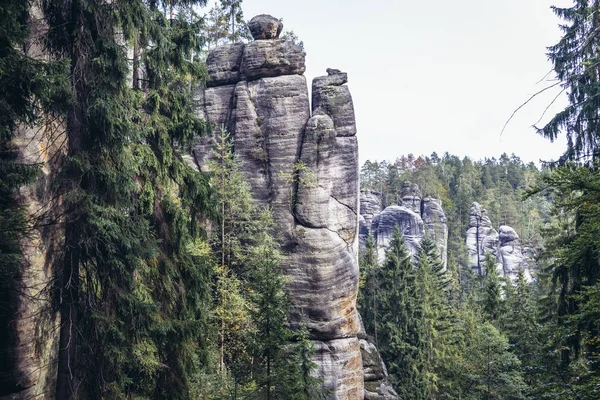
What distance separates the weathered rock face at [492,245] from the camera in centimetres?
7056

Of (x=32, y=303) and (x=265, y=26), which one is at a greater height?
(x=265, y=26)

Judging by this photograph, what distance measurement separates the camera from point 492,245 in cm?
7312

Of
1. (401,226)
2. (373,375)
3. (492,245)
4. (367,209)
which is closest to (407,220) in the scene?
(401,226)

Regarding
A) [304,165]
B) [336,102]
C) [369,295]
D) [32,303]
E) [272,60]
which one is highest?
[272,60]

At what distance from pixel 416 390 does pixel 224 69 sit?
20197 millimetres

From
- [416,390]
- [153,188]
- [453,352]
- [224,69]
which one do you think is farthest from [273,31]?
[453,352]

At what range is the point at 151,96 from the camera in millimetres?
9844

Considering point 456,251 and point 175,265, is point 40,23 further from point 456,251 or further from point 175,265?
point 456,251

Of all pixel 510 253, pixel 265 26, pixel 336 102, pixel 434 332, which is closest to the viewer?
pixel 265 26

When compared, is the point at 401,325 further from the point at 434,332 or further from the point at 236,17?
the point at 236,17

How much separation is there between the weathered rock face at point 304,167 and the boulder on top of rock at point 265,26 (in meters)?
0.06

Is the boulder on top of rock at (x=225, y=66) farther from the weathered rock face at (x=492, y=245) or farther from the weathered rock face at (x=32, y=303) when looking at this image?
the weathered rock face at (x=492, y=245)

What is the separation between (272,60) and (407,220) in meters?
48.1

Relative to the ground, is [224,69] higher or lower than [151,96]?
higher
